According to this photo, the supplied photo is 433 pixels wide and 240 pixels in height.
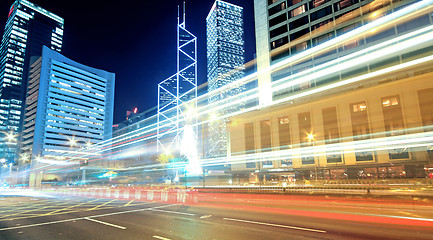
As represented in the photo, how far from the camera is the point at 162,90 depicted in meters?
80.3

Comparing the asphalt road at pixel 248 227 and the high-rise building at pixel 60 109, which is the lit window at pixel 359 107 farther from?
the high-rise building at pixel 60 109

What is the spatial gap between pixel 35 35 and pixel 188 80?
185 metres

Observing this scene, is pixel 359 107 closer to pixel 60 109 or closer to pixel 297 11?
pixel 297 11

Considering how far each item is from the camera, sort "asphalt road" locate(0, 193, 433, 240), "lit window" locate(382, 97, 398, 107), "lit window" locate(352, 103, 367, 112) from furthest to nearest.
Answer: "lit window" locate(352, 103, 367, 112)
"lit window" locate(382, 97, 398, 107)
"asphalt road" locate(0, 193, 433, 240)

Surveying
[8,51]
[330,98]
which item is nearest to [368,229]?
[330,98]

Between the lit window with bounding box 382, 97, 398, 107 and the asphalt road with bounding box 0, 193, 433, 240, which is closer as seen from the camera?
the asphalt road with bounding box 0, 193, 433, 240

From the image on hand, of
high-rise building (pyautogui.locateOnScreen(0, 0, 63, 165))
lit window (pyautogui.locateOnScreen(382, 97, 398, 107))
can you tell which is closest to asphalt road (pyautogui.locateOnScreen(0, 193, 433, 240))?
lit window (pyautogui.locateOnScreen(382, 97, 398, 107))

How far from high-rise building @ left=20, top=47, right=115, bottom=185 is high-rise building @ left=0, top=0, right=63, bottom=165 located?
37.9 m

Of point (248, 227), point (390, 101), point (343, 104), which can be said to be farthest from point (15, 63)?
point (248, 227)

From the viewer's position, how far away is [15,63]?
7200 inches

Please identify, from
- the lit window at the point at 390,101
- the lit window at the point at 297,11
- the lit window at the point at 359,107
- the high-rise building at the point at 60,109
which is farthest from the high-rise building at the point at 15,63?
the lit window at the point at 390,101

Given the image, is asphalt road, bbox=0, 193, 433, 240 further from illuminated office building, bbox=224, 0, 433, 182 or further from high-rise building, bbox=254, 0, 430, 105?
high-rise building, bbox=254, 0, 430, 105

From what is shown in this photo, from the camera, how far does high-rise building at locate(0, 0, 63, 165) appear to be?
593 feet

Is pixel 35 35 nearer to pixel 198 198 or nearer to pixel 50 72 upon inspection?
pixel 50 72
